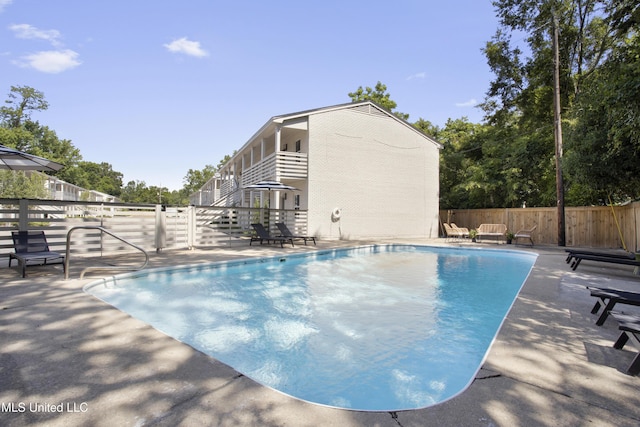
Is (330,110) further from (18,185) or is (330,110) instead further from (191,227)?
(18,185)

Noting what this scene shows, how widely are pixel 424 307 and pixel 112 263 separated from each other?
692cm

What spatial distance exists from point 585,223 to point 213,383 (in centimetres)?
1739

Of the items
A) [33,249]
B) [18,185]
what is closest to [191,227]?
[33,249]

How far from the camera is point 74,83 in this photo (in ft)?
58.3

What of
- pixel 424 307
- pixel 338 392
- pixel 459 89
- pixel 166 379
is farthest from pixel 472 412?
pixel 459 89

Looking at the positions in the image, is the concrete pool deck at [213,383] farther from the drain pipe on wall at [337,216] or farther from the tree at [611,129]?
the drain pipe on wall at [337,216]

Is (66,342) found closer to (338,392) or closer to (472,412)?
(338,392)

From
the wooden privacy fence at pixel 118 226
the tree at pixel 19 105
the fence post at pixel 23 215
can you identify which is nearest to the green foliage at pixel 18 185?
the wooden privacy fence at pixel 118 226

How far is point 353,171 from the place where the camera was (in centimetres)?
1658

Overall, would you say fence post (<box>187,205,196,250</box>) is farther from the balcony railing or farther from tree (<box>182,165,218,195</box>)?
tree (<box>182,165,218,195</box>)

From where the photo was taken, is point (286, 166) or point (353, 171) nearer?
point (286, 166)

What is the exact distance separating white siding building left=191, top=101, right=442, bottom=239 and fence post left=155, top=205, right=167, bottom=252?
5791mm

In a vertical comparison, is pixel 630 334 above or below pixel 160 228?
below

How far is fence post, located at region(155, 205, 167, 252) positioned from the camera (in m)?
9.37
